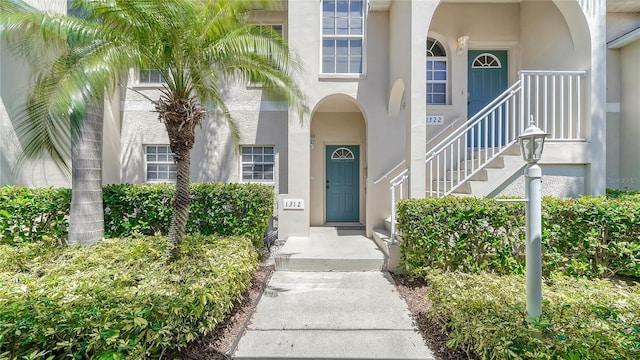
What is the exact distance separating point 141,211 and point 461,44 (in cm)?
→ 916

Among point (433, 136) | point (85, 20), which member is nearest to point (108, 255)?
point (85, 20)

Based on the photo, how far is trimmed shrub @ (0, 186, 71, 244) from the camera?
582 centimetres

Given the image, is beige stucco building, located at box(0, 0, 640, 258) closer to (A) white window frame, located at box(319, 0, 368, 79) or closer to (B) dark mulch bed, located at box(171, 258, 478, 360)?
(A) white window frame, located at box(319, 0, 368, 79)

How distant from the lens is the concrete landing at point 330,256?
18.6 ft

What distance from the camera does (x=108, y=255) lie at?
4590mm

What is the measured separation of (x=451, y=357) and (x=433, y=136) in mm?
6194

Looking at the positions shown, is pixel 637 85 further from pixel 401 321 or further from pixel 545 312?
pixel 401 321

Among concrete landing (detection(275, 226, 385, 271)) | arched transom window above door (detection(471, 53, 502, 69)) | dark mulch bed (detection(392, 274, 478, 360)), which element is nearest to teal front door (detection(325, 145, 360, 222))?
concrete landing (detection(275, 226, 385, 271))

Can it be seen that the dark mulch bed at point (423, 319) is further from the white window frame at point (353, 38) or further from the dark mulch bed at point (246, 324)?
the white window frame at point (353, 38)

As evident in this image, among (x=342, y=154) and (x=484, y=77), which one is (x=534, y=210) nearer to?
(x=342, y=154)

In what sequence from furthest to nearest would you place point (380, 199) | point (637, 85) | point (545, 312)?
point (380, 199)
point (637, 85)
point (545, 312)

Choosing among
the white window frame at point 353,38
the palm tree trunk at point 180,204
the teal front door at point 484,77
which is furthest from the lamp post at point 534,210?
the teal front door at point 484,77

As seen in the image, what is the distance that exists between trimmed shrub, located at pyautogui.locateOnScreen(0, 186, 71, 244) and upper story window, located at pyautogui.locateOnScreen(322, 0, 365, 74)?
22.3 feet

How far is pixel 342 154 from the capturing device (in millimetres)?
9531
